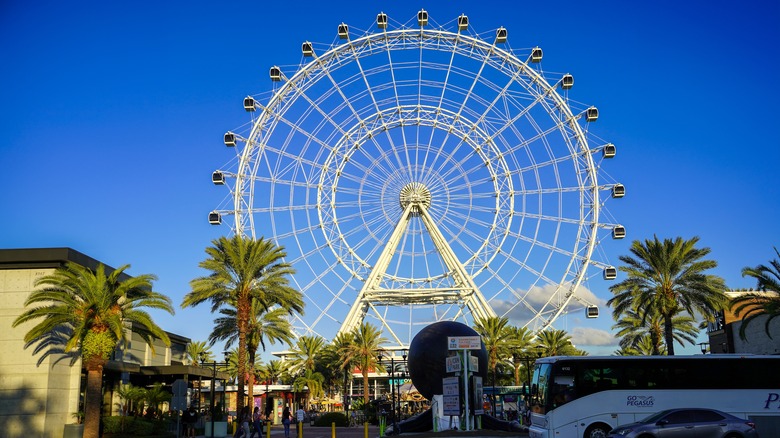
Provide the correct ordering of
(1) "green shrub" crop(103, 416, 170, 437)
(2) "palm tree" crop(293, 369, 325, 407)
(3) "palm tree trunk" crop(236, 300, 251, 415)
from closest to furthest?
(1) "green shrub" crop(103, 416, 170, 437), (3) "palm tree trunk" crop(236, 300, 251, 415), (2) "palm tree" crop(293, 369, 325, 407)

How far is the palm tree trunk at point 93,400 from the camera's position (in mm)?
30312

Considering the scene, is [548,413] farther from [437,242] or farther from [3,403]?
[437,242]

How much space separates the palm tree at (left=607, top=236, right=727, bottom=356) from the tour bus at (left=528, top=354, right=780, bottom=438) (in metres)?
16.5

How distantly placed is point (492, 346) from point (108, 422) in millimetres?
33264

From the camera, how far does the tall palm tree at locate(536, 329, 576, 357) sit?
69062mm

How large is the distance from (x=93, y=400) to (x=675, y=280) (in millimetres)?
30003

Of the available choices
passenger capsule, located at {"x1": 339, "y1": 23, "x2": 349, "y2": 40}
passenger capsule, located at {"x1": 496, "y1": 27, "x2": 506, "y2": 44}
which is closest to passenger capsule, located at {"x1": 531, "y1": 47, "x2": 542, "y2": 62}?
passenger capsule, located at {"x1": 496, "y1": 27, "x2": 506, "y2": 44}

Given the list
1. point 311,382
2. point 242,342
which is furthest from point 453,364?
point 311,382

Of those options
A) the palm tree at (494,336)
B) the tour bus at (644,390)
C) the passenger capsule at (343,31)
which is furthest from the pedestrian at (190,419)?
the passenger capsule at (343,31)

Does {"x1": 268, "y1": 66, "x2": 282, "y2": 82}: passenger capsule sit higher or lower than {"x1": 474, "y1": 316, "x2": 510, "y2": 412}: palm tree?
higher

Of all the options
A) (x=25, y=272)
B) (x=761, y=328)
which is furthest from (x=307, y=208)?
(x=761, y=328)

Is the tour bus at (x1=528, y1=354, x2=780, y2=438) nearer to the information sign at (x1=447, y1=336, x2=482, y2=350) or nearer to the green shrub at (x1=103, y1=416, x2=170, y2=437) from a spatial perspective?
the information sign at (x1=447, y1=336, x2=482, y2=350)

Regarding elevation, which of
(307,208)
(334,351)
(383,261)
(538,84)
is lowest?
(334,351)

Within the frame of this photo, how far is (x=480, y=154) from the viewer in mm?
55656
